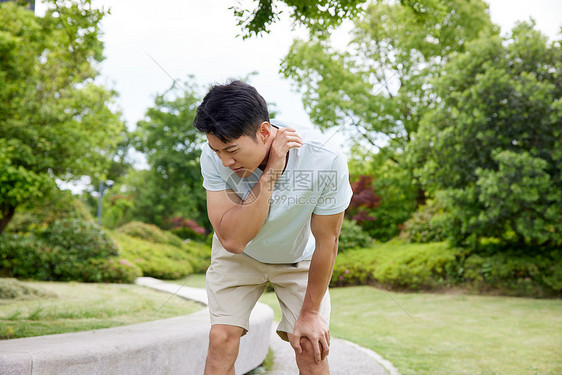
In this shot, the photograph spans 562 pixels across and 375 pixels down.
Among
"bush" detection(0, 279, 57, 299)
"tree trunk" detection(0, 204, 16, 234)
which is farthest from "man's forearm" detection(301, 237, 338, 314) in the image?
"tree trunk" detection(0, 204, 16, 234)

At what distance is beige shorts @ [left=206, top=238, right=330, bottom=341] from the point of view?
1.92 meters

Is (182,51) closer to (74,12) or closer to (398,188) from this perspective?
(74,12)

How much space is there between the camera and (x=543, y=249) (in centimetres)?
869

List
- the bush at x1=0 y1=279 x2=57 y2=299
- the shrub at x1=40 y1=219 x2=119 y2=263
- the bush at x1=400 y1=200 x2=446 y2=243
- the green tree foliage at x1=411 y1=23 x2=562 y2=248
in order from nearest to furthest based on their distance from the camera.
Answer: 1. the bush at x1=0 y1=279 x2=57 y2=299
2. the green tree foliage at x1=411 y1=23 x2=562 y2=248
3. the shrub at x1=40 y1=219 x2=119 y2=263
4. the bush at x1=400 y1=200 x2=446 y2=243

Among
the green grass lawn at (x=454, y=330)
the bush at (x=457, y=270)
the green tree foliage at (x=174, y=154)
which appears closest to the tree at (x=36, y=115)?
the green grass lawn at (x=454, y=330)

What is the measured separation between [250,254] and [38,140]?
6.98 meters

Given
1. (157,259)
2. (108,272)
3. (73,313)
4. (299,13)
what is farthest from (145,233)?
(299,13)

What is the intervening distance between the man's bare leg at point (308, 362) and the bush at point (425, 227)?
31.8 feet

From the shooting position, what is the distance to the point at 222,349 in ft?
6.10

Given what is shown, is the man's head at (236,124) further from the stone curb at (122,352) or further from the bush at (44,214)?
the bush at (44,214)

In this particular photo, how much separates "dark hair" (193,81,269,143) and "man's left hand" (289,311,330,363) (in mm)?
743

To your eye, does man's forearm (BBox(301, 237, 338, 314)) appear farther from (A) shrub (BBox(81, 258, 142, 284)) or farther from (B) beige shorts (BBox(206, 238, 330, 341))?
(A) shrub (BBox(81, 258, 142, 284))

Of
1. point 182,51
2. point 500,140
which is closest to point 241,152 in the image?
point 182,51

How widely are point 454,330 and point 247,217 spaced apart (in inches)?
185
